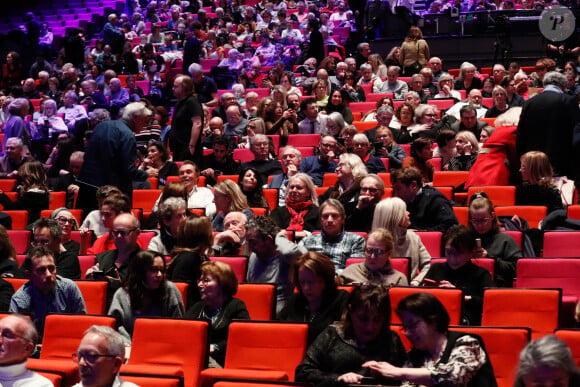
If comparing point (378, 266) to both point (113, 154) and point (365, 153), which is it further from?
point (365, 153)

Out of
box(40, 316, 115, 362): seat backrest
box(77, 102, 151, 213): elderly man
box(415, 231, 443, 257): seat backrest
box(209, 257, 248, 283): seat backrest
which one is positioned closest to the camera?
box(40, 316, 115, 362): seat backrest

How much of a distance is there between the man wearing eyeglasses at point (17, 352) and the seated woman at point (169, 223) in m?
1.82

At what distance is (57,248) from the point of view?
5.36 metres

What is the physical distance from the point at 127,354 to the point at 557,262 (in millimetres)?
2393

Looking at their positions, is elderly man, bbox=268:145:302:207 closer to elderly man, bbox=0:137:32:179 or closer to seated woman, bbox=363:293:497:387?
elderly man, bbox=0:137:32:179

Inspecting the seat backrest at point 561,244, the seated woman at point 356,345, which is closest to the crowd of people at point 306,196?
the seated woman at point 356,345

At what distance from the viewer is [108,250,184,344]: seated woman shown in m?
4.20

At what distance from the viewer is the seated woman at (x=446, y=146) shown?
724 centimetres

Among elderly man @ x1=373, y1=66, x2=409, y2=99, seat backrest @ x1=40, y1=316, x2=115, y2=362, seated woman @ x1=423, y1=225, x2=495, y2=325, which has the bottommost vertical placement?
seat backrest @ x1=40, y1=316, x2=115, y2=362

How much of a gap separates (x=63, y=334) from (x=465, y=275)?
2.10 metres

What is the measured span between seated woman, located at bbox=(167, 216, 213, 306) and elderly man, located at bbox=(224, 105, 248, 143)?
4092 mm

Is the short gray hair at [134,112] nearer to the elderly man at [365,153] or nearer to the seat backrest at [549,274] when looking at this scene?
the elderly man at [365,153]

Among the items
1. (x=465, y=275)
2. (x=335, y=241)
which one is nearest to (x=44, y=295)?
Result: (x=335, y=241)

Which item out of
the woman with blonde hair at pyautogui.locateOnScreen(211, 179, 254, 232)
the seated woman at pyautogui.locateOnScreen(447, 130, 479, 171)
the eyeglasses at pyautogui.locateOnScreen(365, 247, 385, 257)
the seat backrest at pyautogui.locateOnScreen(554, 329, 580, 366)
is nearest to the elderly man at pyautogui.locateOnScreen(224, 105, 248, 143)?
the seated woman at pyautogui.locateOnScreen(447, 130, 479, 171)
